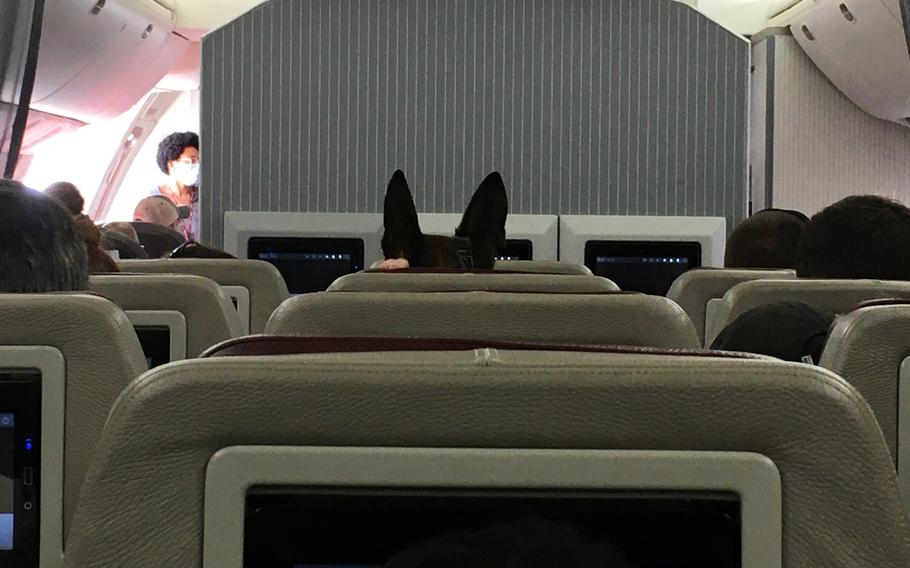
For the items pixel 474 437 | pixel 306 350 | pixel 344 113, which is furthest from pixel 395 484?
pixel 344 113

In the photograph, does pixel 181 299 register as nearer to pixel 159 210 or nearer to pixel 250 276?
pixel 250 276

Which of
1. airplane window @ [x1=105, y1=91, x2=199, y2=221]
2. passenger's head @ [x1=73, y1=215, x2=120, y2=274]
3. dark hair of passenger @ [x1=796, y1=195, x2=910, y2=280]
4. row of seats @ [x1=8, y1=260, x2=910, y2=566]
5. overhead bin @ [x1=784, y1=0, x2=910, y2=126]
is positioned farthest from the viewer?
airplane window @ [x1=105, y1=91, x2=199, y2=221]

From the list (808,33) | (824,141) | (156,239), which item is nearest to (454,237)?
(156,239)

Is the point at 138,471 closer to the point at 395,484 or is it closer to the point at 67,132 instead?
the point at 395,484

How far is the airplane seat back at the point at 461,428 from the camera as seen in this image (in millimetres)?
718

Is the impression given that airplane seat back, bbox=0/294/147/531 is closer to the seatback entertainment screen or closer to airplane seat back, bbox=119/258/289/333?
airplane seat back, bbox=119/258/289/333

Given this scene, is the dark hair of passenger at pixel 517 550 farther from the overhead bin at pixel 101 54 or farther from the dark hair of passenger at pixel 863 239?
the overhead bin at pixel 101 54

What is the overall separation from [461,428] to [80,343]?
79 cm

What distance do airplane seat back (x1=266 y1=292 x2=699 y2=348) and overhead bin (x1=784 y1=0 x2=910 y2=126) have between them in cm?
820

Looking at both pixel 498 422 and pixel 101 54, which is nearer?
pixel 498 422

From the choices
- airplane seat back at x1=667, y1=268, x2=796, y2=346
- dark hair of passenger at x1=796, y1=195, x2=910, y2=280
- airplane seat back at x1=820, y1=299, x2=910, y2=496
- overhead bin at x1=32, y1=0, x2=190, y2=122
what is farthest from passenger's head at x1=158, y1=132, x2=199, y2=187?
airplane seat back at x1=820, y1=299, x2=910, y2=496

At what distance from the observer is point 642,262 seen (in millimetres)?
4422

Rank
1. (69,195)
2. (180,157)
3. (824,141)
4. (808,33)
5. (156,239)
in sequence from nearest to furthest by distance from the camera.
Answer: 1. (69,195)
2. (156,239)
3. (180,157)
4. (808,33)
5. (824,141)

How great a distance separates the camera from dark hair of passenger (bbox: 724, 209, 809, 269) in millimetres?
3316
